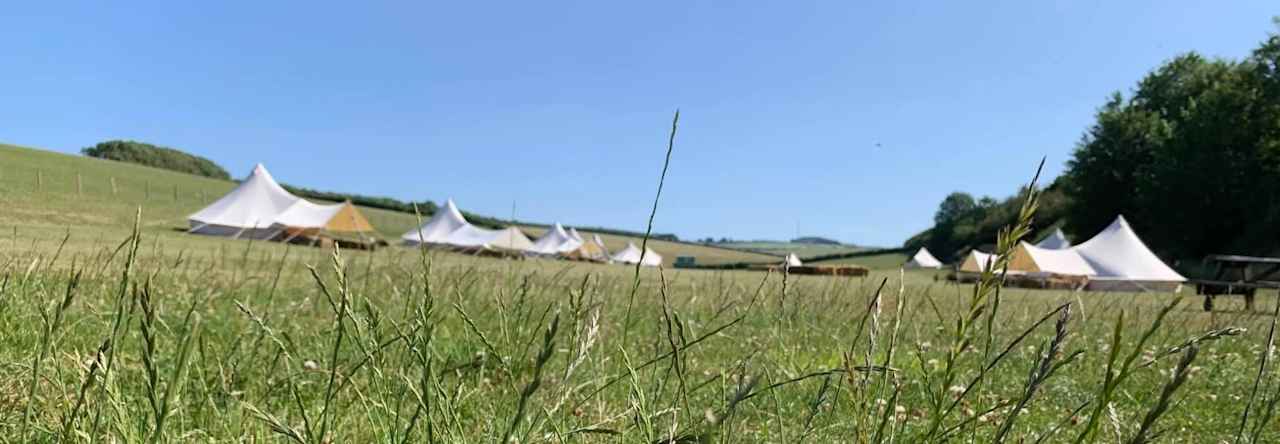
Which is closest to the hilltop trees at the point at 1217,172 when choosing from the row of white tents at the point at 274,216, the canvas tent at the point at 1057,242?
the canvas tent at the point at 1057,242

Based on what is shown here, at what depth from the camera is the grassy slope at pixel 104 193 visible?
9344 millimetres

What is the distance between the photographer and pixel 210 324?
11.0 feet

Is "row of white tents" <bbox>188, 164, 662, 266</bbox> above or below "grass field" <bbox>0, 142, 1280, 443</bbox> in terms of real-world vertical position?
above

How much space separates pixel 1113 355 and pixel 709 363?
2972 mm

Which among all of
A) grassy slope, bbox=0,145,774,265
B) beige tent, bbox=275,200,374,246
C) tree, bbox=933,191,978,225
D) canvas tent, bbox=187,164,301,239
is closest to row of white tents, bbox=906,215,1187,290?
grassy slope, bbox=0,145,774,265

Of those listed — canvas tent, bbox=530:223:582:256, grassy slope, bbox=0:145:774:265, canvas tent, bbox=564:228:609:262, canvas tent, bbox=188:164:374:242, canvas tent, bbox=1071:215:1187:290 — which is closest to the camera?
grassy slope, bbox=0:145:774:265

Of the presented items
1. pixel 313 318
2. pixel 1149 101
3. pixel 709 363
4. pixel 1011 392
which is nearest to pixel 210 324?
pixel 313 318

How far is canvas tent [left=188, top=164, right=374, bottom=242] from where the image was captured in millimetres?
30500

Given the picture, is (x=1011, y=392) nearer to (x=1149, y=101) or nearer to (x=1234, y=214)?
(x=1234, y=214)

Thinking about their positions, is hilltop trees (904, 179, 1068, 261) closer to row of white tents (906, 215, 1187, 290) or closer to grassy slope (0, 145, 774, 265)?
grassy slope (0, 145, 774, 265)

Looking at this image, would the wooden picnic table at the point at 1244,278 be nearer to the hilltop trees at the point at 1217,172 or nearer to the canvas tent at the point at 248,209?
the hilltop trees at the point at 1217,172

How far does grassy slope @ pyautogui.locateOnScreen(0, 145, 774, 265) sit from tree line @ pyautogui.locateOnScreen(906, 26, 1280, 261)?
2581 centimetres

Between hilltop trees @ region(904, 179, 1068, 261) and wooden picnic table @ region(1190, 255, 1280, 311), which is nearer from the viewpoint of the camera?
wooden picnic table @ region(1190, 255, 1280, 311)

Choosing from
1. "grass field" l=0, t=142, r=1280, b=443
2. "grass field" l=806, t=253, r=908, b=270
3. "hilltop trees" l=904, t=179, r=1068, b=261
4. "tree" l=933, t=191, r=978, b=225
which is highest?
"tree" l=933, t=191, r=978, b=225
